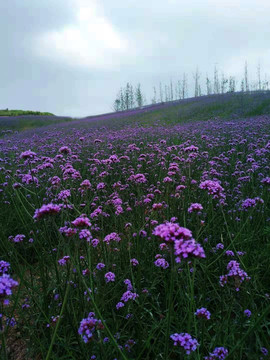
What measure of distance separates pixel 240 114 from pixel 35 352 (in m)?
17.5

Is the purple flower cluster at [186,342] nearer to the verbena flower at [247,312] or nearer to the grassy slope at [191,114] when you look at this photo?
the verbena flower at [247,312]

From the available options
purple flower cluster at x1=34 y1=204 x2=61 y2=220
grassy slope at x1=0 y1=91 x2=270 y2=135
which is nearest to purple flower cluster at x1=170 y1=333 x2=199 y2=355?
purple flower cluster at x1=34 y1=204 x2=61 y2=220

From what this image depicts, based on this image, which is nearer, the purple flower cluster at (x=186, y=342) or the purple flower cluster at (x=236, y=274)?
the purple flower cluster at (x=186, y=342)

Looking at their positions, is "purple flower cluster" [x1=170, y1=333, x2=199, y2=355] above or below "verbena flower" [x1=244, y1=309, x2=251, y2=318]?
above

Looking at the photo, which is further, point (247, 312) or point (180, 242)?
point (247, 312)

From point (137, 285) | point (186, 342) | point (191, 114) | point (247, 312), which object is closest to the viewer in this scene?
point (186, 342)

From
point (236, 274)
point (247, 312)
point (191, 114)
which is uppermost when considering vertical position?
point (191, 114)

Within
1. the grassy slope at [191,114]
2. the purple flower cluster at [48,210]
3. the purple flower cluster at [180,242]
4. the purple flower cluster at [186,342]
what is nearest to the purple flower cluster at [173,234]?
the purple flower cluster at [180,242]

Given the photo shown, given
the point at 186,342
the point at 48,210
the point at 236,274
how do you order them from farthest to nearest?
the point at 236,274
the point at 48,210
the point at 186,342

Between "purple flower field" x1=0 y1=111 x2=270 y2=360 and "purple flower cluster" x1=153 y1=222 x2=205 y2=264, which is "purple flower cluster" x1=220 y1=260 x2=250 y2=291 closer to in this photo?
Result: "purple flower field" x1=0 y1=111 x2=270 y2=360

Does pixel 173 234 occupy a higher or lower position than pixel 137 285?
higher

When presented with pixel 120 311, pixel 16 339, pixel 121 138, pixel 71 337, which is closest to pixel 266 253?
pixel 120 311

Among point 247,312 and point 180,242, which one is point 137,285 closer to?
point 247,312

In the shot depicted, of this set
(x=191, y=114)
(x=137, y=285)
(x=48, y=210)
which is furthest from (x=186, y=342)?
(x=191, y=114)
